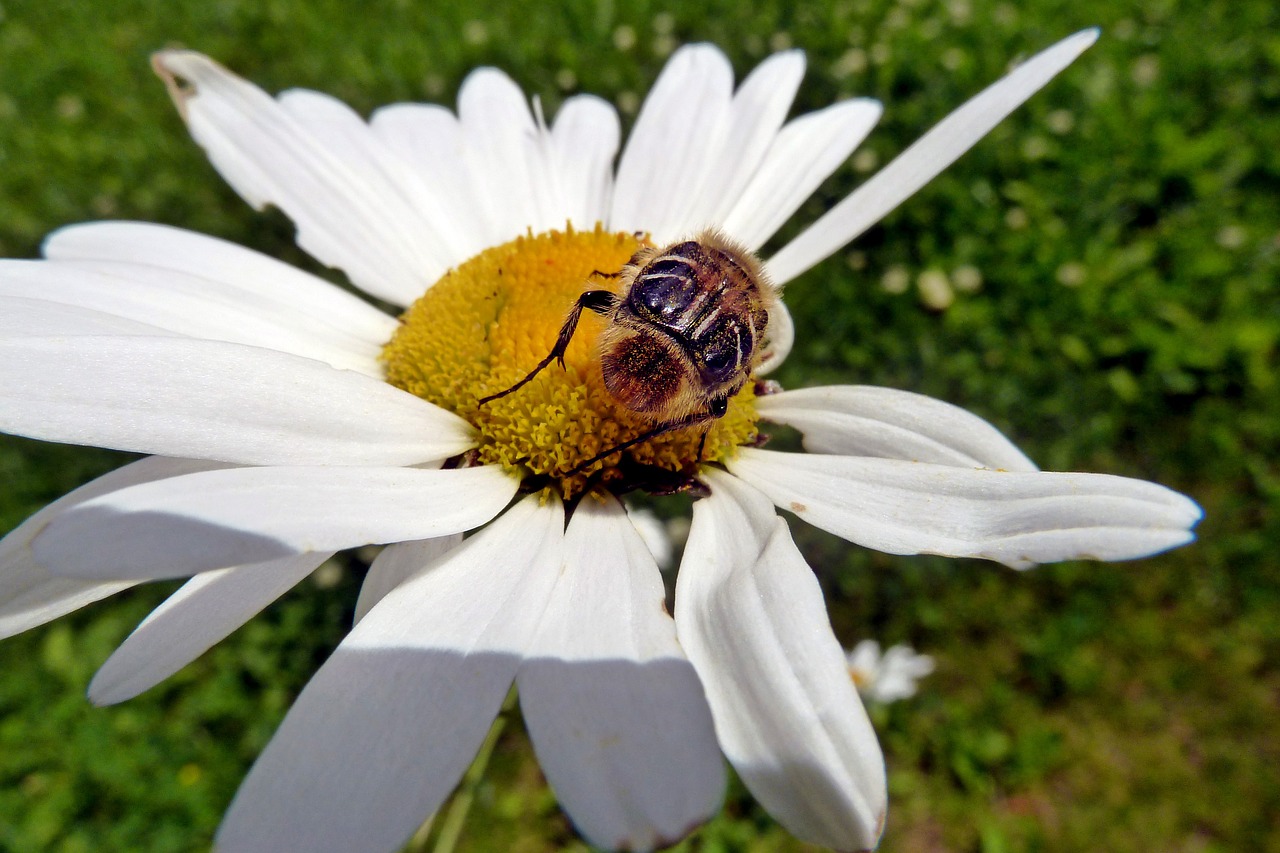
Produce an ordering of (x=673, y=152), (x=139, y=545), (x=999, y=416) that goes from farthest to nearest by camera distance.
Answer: (x=999, y=416)
(x=673, y=152)
(x=139, y=545)

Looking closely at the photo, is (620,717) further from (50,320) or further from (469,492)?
(50,320)

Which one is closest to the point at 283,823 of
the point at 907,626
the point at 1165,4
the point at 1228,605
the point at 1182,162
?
the point at 907,626

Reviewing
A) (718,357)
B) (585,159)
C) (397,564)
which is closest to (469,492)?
(397,564)

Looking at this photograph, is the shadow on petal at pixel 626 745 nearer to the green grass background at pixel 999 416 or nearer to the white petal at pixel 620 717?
the white petal at pixel 620 717

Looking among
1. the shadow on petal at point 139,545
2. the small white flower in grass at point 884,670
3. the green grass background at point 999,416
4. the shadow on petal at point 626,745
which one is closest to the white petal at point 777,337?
the shadow on petal at point 626,745

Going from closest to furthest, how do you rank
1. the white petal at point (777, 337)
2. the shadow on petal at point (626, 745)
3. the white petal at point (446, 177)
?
1. the shadow on petal at point (626, 745)
2. the white petal at point (777, 337)
3. the white petal at point (446, 177)

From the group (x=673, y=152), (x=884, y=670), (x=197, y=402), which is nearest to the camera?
(x=197, y=402)

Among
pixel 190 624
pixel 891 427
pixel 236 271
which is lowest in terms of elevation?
pixel 891 427

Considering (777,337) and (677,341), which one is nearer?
(677,341)
